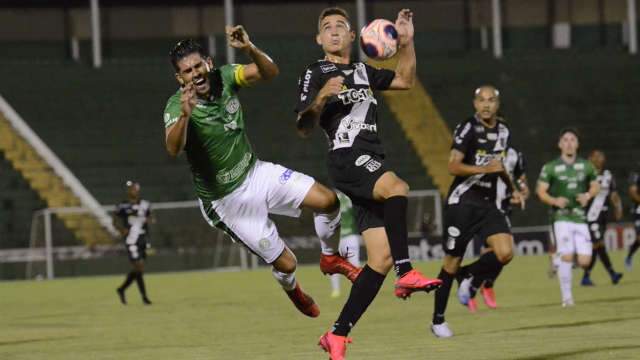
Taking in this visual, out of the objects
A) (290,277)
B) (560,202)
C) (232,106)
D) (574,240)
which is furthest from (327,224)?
(574,240)

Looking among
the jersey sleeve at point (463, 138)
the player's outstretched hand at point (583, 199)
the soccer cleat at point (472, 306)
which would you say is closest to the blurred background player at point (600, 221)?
the player's outstretched hand at point (583, 199)

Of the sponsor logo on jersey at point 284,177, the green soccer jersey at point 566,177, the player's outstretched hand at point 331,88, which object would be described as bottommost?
the green soccer jersey at point 566,177

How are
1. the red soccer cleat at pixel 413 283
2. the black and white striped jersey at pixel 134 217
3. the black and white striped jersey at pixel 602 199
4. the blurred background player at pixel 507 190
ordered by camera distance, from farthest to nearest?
1. the black and white striped jersey at pixel 134 217
2. the black and white striped jersey at pixel 602 199
3. the blurred background player at pixel 507 190
4. the red soccer cleat at pixel 413 283

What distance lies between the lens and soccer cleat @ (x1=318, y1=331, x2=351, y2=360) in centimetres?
978

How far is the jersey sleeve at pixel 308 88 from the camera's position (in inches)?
394

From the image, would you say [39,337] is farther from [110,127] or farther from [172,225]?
[110,127]

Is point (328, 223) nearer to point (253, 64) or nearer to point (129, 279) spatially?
point (253, 64)

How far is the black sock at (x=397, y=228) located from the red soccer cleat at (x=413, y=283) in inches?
5.8

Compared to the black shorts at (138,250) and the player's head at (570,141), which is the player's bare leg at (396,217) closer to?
the player's head at (570,141)

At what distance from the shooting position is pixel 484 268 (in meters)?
15.4

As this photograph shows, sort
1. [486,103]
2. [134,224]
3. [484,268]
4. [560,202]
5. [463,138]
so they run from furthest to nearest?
1. [134,224]
2. [560,202]
3. [484,268]
4. [486,103]
5. [463,138]

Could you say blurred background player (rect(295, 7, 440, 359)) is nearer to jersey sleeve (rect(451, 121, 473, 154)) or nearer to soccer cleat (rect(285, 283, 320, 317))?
soccer cleat (rect(285, 283, 320, 317))

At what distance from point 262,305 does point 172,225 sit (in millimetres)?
11896

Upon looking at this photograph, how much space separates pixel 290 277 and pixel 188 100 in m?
2.18
